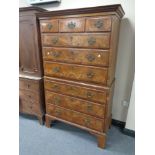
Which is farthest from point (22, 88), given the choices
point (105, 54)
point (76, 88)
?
point (105, 54)

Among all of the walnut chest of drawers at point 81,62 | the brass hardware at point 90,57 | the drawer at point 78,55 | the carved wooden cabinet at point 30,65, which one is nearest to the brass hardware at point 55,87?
the walnut chest of drawers at point 81,62

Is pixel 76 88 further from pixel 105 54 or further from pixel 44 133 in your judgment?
pixel 44 133

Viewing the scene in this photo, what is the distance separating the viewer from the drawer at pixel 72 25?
1.55 meters

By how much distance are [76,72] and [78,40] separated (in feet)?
1.25

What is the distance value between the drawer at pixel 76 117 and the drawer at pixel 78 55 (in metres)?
0.69

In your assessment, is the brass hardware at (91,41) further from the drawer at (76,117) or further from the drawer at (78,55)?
the drawer at (76,117)

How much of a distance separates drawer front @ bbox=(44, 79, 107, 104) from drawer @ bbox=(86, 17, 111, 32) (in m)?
0.68

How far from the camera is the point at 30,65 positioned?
2096 mm

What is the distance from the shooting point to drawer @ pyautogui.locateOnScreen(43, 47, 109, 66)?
60.5 inches

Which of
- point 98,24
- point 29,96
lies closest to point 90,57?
point 98,24

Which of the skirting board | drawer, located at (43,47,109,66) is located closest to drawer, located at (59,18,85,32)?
drawer, located at (43,47,109,66)

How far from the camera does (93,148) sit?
1.84m

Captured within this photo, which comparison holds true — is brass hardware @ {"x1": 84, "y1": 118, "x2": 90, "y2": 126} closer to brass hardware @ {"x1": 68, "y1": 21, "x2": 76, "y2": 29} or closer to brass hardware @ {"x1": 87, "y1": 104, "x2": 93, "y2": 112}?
brass hardware @ {"x1": 87, "y1": 104, "x2": 93, "y2": 112}

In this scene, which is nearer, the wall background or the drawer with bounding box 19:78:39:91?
the wall background
